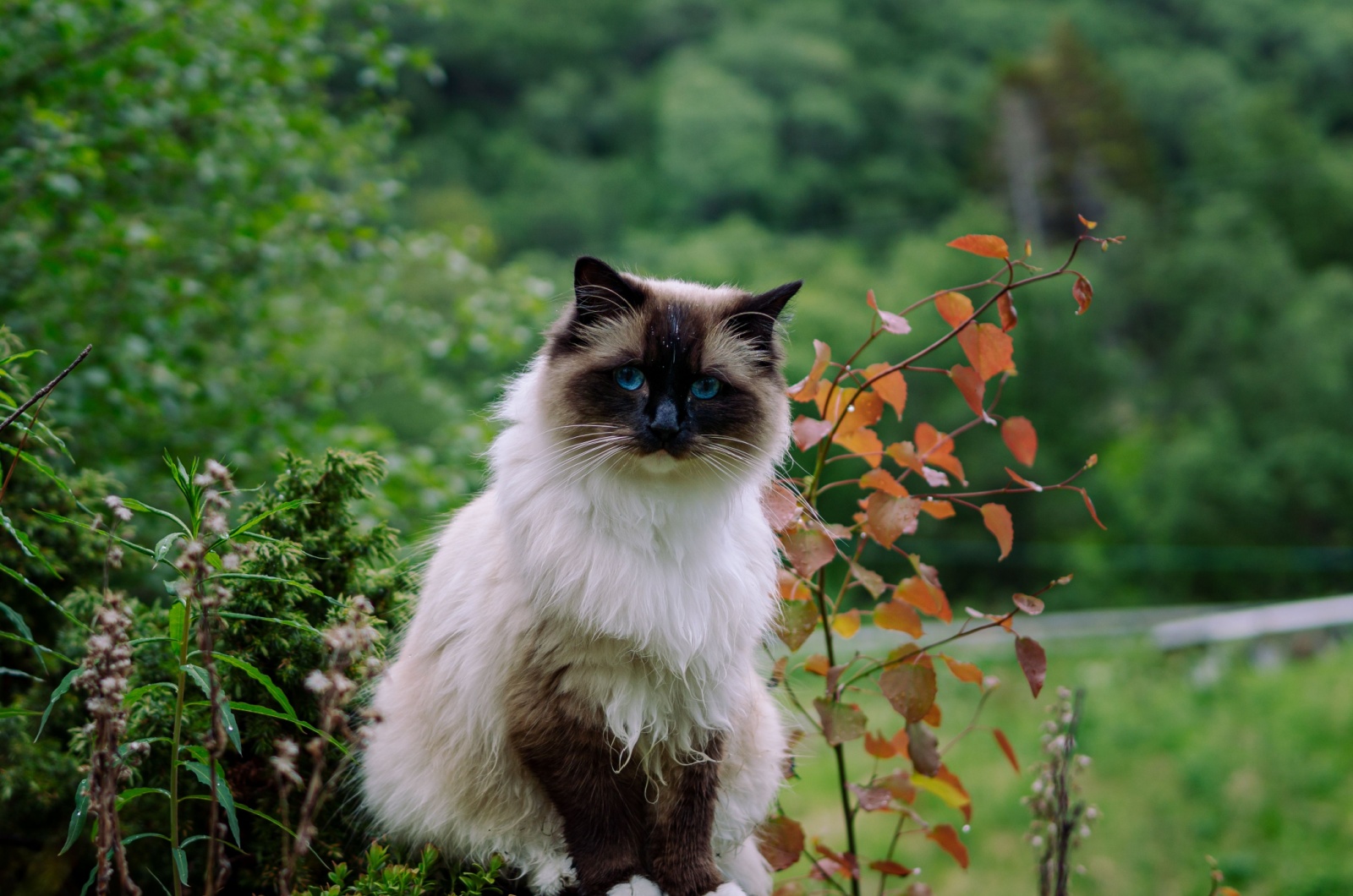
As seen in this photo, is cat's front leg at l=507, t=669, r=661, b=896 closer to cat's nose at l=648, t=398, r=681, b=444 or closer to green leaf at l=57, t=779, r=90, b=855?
cat's nose at l=648, t=398, r=681, b=444

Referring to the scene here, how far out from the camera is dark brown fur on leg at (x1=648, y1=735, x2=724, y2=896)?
203 cm

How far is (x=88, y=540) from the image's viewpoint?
245cm

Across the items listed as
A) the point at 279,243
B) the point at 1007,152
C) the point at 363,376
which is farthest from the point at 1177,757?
the point at 1007,152

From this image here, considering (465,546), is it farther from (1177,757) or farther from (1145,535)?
(1145,535)

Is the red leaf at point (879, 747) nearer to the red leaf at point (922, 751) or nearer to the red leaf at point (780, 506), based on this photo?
the red leaf at point (922, 751)

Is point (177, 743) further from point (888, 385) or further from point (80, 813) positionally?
point (888, 385)

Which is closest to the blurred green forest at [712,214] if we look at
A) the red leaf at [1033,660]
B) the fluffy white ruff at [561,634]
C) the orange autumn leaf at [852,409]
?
the fluffy white ruff at [561,634]

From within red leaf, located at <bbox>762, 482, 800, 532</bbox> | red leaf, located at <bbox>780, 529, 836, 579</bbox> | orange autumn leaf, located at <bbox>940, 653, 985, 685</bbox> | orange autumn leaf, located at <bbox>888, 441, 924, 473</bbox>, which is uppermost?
orange autumn leaf, located at <bbox>888, 441, 924, 473</bbox>

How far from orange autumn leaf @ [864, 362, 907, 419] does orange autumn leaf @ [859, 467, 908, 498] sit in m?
0.14

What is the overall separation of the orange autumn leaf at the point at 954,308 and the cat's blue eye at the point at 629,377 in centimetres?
63

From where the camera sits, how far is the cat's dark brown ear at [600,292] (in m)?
2.11

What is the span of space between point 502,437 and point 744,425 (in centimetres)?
52

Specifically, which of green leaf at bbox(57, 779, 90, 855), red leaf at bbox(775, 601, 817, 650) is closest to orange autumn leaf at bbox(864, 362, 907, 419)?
red leaf at bbox(775, 601, 817, 650)

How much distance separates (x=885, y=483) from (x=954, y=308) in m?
0.40
